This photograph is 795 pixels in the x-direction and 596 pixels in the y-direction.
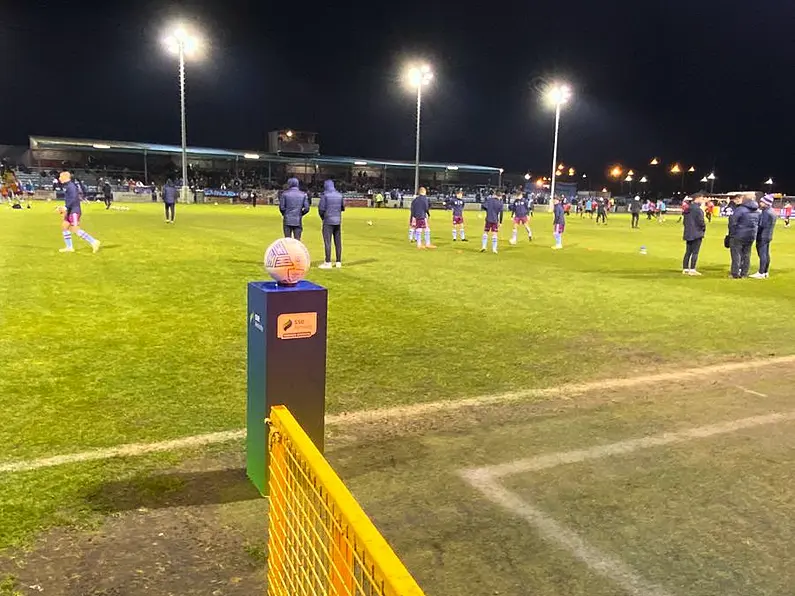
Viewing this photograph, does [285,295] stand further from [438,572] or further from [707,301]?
[707,301]

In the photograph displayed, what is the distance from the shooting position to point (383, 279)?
1362 centimetres

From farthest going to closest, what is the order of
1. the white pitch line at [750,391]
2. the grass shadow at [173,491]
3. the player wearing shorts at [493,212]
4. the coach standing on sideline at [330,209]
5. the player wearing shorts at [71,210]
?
the player wearing shorts at [493,212], the player wearing shorts at [71,210], the coach standing on sideline at [330,209], the white pitch line at [750,391], the grass shadow at [173,491]

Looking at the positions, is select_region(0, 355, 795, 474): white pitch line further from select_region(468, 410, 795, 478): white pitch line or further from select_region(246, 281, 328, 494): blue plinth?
select_region(468, 410, 795, 478): white pitch line

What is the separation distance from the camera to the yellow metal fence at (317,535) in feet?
5.66

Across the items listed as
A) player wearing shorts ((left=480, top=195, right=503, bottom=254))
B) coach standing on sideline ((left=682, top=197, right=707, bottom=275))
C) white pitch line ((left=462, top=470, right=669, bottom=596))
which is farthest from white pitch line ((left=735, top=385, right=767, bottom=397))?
player wearing shorts ((left=480, top=195, right=503, bottom=254))

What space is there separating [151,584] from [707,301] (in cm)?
1130

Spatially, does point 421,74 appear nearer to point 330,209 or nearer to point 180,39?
point 180,39

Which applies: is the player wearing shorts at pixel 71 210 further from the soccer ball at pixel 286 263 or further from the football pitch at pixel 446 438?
the soccer ball at pixel 286 263

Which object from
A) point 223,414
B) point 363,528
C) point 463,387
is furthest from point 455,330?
point 363,528

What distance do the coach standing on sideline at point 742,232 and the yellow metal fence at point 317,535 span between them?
14.4m

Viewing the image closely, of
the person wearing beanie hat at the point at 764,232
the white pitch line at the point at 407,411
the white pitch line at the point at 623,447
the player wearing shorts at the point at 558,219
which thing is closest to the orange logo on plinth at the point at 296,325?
the white pitch line at the point at 407,411

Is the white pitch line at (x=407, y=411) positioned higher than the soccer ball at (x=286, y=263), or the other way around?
the soccer ball at (x=286, y=263)

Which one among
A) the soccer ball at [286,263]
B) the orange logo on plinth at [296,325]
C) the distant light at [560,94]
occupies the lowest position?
the orange logo on plinth at [296,325]

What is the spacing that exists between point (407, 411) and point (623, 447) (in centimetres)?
181
